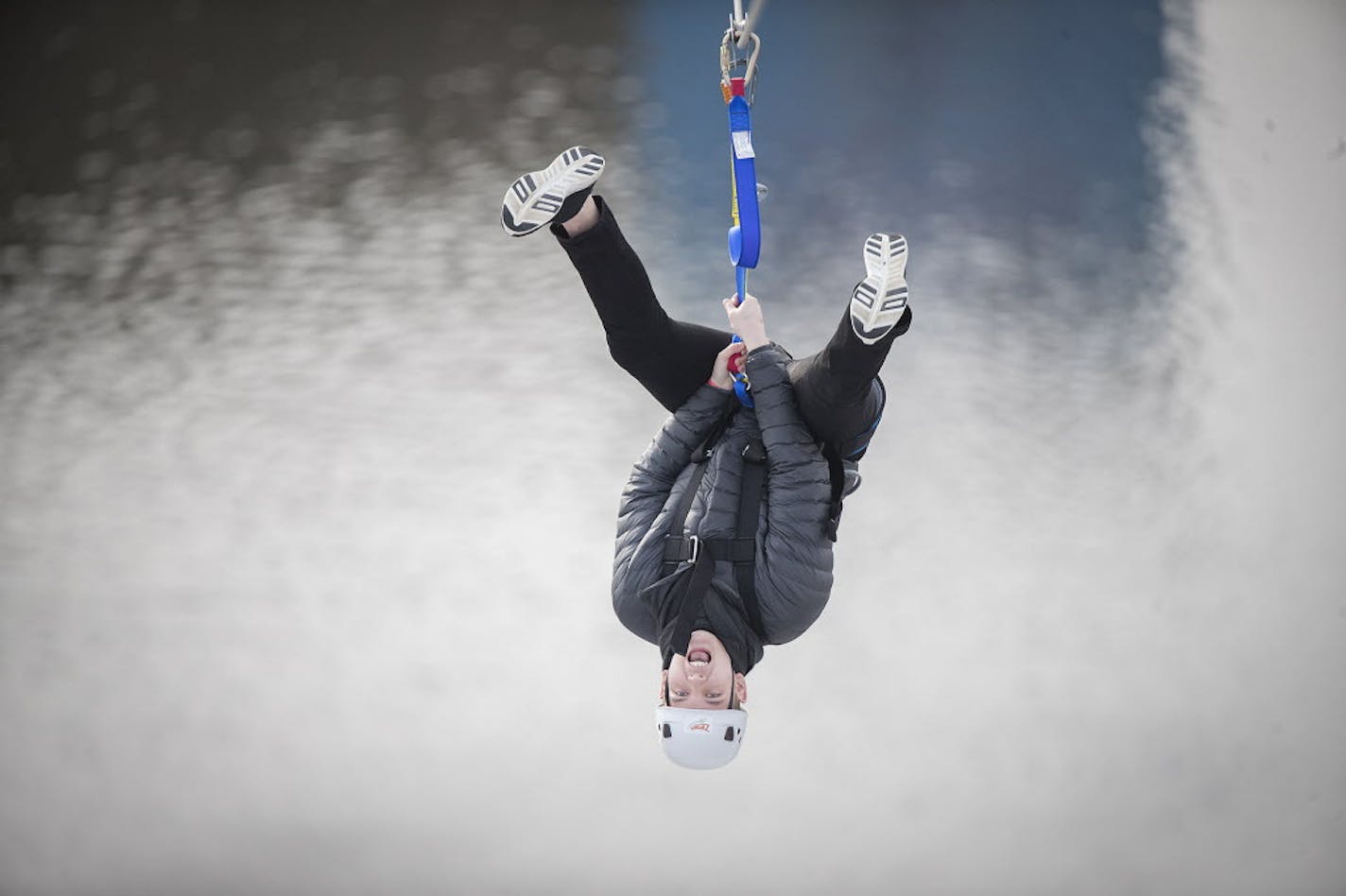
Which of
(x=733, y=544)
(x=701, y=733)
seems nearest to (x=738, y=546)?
(x=733, y=544)

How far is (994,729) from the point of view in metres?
5.04

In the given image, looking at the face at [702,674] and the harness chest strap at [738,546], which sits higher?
the harness chest strap at [738,546]

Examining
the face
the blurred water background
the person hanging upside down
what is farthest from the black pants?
the blurred water background

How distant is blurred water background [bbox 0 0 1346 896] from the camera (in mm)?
5062

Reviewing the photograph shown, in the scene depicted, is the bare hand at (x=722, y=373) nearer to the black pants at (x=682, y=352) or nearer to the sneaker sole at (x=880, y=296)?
the black pants at (x=682, y=352)

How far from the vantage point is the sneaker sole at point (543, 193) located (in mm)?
2750

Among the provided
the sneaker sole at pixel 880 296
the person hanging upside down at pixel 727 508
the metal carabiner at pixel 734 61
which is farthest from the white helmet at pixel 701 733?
the metal carabiner at pixel 734 61

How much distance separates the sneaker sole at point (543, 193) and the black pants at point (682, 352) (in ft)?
0.41

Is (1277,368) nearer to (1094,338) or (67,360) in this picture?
(1094,338)

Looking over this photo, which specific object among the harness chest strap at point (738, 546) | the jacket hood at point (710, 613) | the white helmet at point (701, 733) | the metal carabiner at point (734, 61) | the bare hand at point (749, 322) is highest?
the metal carabiner at point (734, 61)

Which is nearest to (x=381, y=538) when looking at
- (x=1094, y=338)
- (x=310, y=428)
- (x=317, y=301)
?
(x=310, y=428)

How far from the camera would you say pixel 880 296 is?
8.66 feet

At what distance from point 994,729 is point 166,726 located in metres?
3.15

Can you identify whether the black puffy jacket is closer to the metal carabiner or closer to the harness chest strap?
the harness chest strap
